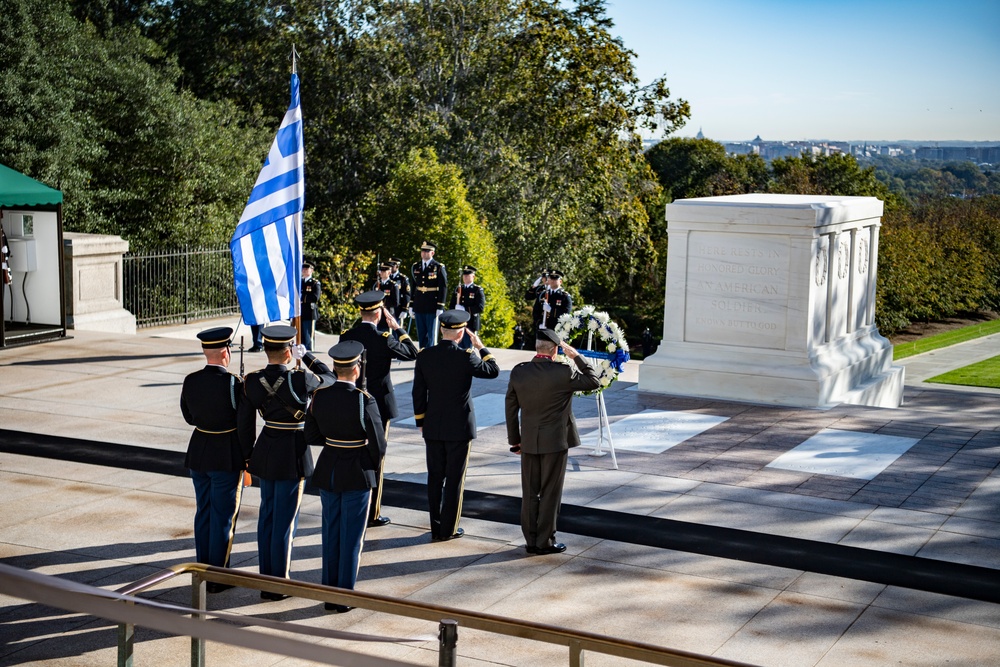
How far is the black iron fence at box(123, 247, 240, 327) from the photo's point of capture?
2108 cm

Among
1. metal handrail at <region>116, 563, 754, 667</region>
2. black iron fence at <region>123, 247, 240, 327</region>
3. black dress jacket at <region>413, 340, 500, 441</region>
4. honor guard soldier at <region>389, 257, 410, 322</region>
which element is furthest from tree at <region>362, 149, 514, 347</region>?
metal handrail at <region>116, 563, 754, 667</region>

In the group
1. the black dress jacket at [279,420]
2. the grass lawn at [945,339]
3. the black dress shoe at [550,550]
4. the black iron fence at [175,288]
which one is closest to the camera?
the black dress jacket at [279,420]

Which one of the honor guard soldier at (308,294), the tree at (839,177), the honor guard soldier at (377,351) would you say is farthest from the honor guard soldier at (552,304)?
the tree at (839,177)

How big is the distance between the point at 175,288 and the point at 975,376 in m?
17.0

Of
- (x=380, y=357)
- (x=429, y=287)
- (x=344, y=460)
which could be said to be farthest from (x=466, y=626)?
(x=429, y=287)

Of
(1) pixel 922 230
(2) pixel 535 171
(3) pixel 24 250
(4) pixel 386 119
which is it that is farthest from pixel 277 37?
(1) pixel 922 230

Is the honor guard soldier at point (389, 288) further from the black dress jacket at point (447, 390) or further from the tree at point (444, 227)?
the black dress jacket at point (447, 390)

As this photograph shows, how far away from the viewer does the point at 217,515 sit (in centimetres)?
714

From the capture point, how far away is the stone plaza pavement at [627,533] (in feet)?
20.9

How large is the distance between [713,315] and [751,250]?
0.96 meters

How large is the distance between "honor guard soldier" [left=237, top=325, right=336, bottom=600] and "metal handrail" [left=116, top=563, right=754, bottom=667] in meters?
2.56

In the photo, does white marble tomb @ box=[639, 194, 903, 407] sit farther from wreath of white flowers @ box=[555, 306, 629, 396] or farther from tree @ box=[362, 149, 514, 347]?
tree @ box=[362, 149, 514, 347]

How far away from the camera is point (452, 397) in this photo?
26.6ft

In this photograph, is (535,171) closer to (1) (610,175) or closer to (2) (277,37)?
(1) (610,175)
